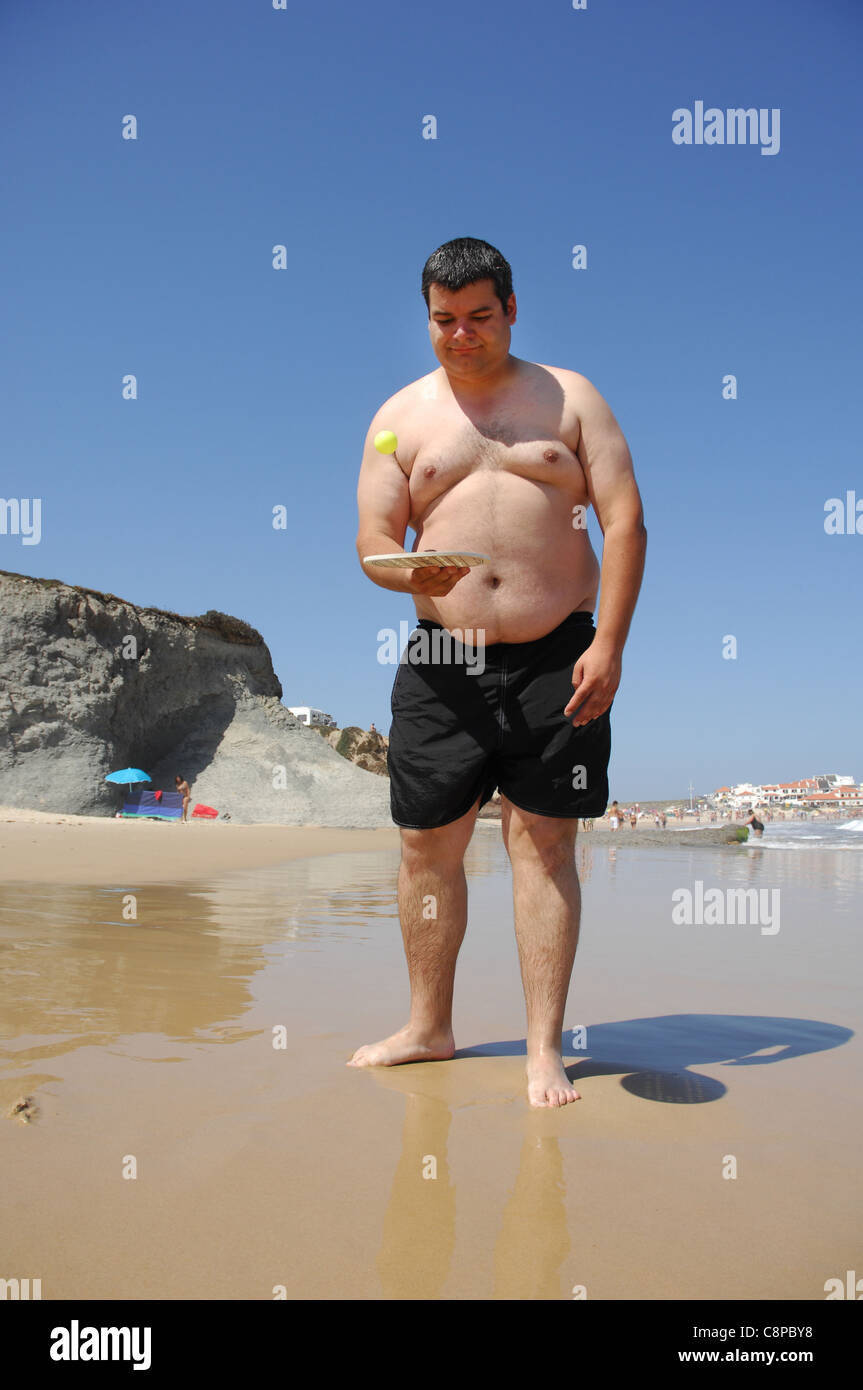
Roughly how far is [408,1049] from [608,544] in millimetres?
1361

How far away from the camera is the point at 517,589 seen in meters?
2.29

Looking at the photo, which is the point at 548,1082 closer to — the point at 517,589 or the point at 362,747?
the point at 517,589

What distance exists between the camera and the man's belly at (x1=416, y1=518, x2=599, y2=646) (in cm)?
228

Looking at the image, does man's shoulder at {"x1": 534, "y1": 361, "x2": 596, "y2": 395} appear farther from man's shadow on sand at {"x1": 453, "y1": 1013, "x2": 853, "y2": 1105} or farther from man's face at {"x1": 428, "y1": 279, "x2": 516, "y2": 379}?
man's shadow on sand at {"x1": 453, "y1": 1013, "x2": 853, "y2": 1105}

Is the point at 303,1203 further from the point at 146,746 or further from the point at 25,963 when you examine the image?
the point at 146,746

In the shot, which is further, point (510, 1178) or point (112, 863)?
point (112, 863)

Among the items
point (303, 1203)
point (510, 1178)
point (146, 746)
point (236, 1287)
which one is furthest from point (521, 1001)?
point (146, 746)

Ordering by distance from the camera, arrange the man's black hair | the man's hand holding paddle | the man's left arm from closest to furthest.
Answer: the man's hand holding paddle, the man's left arm, the man's black hair

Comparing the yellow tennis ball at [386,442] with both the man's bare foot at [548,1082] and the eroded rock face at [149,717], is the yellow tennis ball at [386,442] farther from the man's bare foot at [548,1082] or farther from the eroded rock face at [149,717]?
the eroded rock face at [149,717]

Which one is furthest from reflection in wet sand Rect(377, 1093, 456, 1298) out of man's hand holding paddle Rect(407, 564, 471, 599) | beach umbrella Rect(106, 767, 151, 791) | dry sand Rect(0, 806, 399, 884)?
beach umbrella Rect(106, 767, 151, 791)

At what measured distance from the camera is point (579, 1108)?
1.86 m

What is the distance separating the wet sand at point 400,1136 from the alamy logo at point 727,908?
1636 mm

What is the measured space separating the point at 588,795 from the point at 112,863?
6636 millimetres

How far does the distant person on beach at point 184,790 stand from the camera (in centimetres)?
2148
